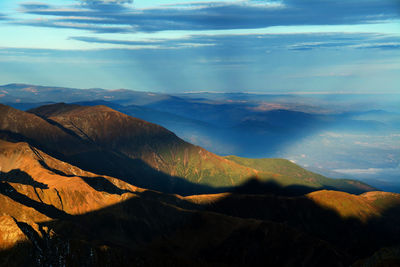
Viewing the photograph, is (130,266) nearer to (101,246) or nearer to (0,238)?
(101,246)

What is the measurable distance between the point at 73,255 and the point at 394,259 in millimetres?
135706

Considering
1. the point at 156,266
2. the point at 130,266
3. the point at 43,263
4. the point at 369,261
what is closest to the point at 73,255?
the point at 43,263

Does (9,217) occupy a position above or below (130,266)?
above

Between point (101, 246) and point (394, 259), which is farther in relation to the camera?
point (101, 246)

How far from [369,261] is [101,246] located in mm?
120396

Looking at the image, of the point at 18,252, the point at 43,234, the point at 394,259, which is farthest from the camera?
the point at 43,234

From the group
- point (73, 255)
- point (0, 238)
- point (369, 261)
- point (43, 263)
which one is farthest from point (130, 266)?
point (369, 261)

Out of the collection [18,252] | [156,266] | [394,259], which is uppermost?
[394,259]

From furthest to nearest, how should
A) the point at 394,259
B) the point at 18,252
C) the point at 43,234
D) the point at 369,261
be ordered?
the point at 43,234, the point at 18,252, the point at 369,261, the point at 394,259

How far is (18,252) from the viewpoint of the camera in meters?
179

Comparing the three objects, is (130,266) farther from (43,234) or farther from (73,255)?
(43,234)

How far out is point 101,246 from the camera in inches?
7677

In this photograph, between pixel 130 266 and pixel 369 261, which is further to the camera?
pixel 130 266

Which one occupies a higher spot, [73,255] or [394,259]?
[394,259]
